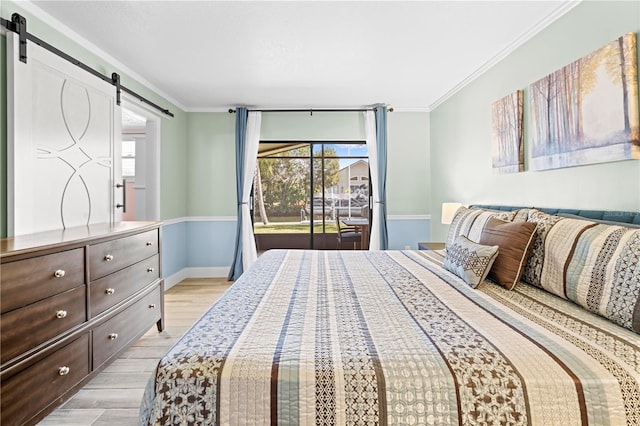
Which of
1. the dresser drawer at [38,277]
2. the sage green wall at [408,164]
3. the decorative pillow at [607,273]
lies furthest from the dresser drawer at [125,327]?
the sage green wall at [408,164]

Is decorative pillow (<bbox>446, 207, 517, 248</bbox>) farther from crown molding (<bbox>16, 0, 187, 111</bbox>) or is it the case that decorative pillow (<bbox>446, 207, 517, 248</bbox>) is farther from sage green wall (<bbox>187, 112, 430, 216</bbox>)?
crown molding (<bbox>16, 0, 187, 111</bbox>)

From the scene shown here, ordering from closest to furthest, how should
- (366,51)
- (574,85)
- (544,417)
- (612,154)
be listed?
(544,417) → (612,154) → (574,85) → (366,51)

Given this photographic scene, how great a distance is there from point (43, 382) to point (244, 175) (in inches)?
138

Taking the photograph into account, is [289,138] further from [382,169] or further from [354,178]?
[382,169]

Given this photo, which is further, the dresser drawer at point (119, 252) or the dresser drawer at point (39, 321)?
the dresser drawer at point (119, 252)

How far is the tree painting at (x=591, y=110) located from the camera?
1854 mm

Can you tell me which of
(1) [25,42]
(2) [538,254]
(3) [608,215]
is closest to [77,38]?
(1) [25,42]

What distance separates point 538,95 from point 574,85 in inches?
15.1

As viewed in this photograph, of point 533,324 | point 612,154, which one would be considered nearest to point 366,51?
point 612,154

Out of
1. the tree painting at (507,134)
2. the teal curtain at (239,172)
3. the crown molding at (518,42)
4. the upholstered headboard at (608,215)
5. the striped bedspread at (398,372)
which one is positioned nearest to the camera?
the striped bedspread at (398,372)

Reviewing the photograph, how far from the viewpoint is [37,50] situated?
92.2 inches

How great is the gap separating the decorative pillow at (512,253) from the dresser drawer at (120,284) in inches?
92.5

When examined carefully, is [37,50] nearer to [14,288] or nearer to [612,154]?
[14,288]

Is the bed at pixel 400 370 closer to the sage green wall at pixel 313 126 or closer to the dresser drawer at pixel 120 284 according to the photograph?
the dresser drawer at pixel 120 284
